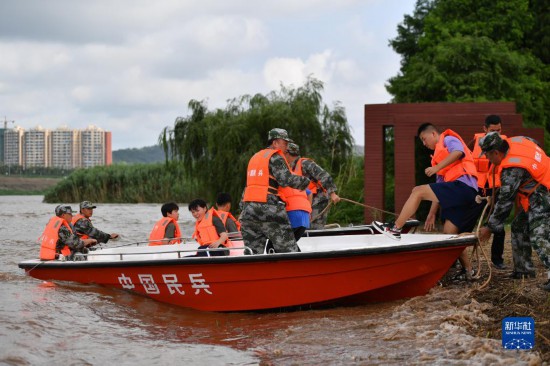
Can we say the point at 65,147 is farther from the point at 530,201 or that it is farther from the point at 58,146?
the point at 530,201

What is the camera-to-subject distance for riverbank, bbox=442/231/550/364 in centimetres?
656

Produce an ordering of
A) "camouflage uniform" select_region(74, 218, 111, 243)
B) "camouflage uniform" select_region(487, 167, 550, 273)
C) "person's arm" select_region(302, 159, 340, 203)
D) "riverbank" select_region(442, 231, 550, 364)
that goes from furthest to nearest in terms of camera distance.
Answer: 1. "camouflage uniform" select_region(74, 218, 111, 243)
2. "person's arm" select_region(302, 159, 340, 203)
3. "camouflage uniform" select_region(487, 167, 550, 273)
4. "riverbank" select_region(442, 231, 550, 364)

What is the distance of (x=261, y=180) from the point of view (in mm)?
8914

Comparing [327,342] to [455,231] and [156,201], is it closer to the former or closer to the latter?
[455,231]

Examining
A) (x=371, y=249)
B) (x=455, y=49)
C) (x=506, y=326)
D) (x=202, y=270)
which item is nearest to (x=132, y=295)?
(x=202, y=270)

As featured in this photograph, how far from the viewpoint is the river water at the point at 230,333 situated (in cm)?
688

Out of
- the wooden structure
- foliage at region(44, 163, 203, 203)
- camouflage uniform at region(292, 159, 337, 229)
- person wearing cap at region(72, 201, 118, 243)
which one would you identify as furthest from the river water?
foliage at region(44, 163, 203, 203)

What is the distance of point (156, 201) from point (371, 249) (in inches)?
1576

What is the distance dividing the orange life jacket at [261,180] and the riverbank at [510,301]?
2.39m

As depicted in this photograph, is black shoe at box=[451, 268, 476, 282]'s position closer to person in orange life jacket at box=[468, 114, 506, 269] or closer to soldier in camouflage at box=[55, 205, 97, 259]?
person in orange life jacket at box=[468, 114, 506, 269]

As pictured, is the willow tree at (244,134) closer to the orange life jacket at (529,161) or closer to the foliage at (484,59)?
the foliage at (484,59)

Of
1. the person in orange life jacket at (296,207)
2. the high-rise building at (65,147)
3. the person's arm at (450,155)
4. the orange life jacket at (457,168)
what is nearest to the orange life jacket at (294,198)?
the person in orange life jacket at (296,207)

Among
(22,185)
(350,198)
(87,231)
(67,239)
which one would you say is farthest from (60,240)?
(22,185)

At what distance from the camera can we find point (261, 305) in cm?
936
